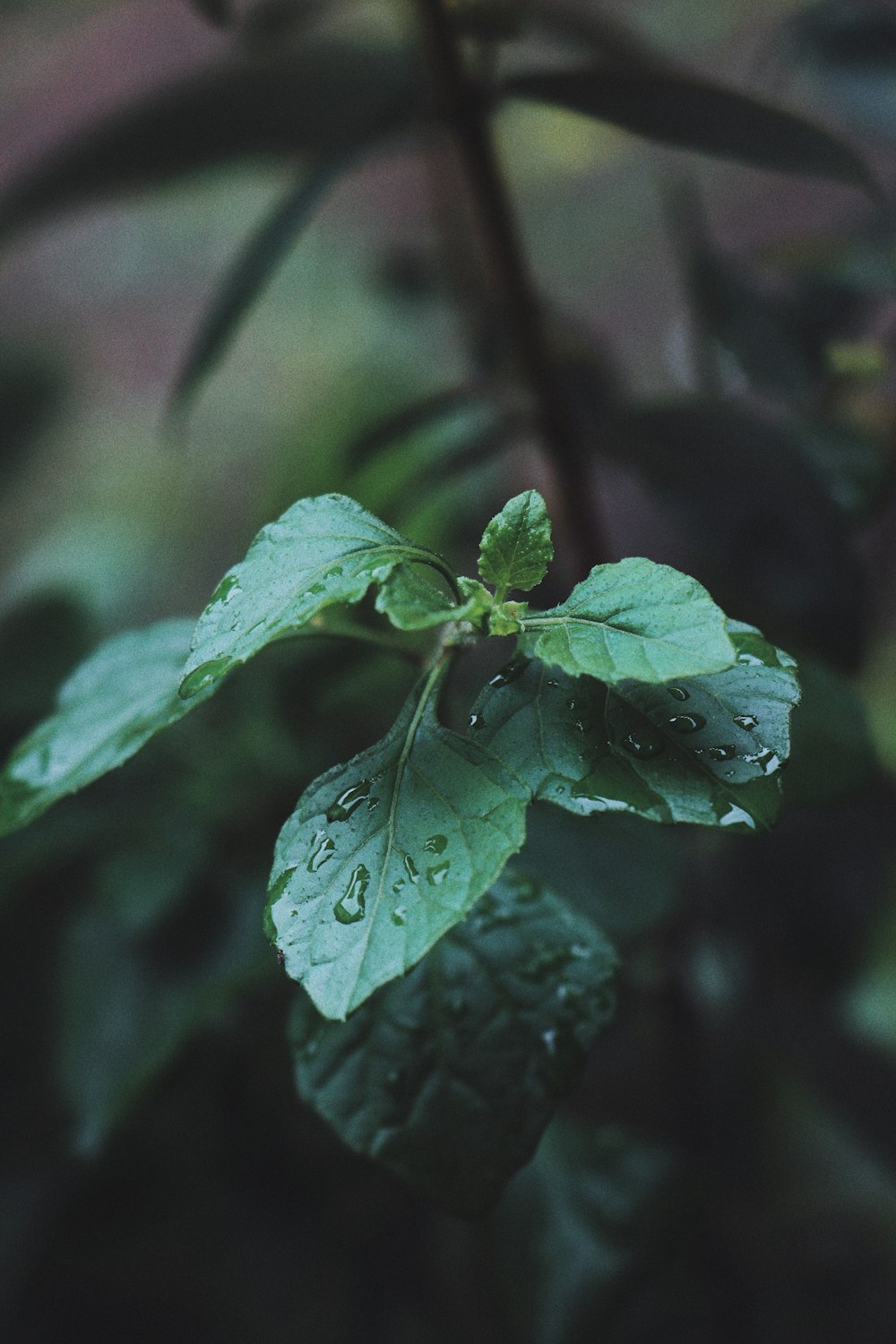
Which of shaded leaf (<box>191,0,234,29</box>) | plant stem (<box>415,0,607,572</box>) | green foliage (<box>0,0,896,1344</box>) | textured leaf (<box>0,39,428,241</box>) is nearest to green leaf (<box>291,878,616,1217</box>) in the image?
green foliage (<box>0,0,896,1344</box>)

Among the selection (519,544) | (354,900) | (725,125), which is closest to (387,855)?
(354,900)

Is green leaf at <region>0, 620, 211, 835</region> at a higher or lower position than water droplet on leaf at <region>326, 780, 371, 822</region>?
higher

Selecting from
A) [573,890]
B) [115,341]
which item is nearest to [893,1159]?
[573,890]

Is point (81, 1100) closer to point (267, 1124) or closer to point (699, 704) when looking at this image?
point (267, 1124)

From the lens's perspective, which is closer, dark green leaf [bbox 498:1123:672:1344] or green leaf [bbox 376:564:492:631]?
green leaf [bbox 376:564:492:631]

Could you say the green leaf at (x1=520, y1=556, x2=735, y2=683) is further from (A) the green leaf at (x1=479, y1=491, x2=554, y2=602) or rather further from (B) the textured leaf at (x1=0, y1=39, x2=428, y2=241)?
(B) the textured leaf at (x1=0, y1=39, x2=428, y2=241)

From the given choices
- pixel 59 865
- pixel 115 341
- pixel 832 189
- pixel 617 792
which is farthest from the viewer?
pixel 115 341
